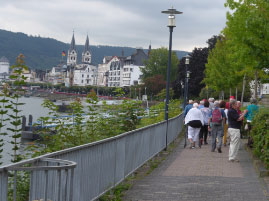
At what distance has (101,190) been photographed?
8.03m

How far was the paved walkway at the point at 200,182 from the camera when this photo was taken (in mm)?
8622

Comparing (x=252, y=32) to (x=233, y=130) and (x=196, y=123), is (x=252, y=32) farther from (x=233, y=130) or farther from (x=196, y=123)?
(x=233, y=130)

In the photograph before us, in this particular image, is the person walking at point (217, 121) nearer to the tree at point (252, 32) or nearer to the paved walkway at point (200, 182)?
the paved walkway at point (200, 182)

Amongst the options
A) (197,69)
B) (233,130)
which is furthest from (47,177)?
(197,69)

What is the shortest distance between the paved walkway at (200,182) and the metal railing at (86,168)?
0.50m

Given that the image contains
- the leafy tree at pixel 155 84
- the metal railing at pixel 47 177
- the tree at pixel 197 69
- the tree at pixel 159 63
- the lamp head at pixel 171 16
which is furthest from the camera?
the tree at pixel 159 63

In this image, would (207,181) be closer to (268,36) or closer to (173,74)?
Answer: (268,36)

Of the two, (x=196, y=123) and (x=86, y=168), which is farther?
(x=196, y=123)

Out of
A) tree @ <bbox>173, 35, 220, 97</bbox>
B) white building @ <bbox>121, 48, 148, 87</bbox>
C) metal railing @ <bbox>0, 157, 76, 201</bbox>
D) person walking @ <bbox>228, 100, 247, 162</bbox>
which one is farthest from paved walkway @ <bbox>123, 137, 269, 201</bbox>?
white building @ <bbox>121, 48, 148, 87</bbox>

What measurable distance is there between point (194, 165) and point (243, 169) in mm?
1288

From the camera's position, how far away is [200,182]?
1017cm

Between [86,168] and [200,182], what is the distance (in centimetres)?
381

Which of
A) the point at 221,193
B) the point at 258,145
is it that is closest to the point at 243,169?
the point at 258,145

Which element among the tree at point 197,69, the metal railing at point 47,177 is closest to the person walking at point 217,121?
the metal railing at point 47,177
